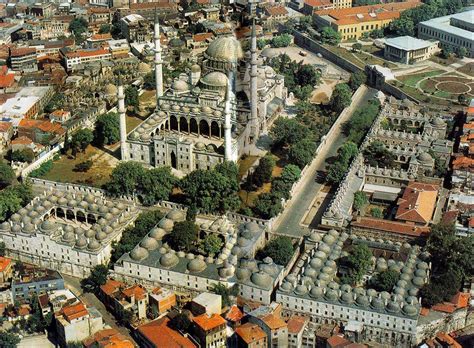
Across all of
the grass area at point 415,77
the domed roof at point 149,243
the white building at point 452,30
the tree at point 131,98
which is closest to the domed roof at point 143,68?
the tree at point 131,98

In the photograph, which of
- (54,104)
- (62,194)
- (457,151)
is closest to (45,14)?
(54,104)

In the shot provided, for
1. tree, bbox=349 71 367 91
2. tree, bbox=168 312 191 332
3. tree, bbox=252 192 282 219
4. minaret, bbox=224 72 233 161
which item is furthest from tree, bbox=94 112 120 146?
tree, bbox=349 71 367 91

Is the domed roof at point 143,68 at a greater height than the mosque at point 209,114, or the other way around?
the mosque at point 209,114

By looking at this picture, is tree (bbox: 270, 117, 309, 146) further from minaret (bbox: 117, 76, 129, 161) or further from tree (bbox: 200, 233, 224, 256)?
tree (bbox: 200, 233, 224, 256)

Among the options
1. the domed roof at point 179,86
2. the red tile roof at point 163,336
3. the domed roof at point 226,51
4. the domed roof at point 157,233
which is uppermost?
the domed roof at point 226,51

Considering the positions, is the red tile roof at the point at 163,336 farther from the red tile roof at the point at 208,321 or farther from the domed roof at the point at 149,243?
the domed roof at the point at 149,243

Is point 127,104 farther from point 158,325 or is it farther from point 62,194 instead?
Result: point 158,325
